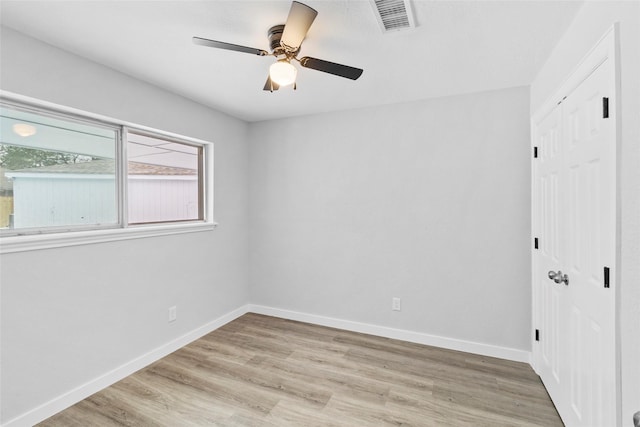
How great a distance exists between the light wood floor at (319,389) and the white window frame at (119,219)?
3.80 ft

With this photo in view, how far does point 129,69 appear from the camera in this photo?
2.35 m

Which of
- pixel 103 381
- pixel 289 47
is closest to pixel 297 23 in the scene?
pixel 289 47

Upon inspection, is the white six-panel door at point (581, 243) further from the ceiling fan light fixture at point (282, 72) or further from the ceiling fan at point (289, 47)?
the ceiling fan light fixture at point (282, 72)

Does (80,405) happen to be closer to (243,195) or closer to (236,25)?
(243,195)

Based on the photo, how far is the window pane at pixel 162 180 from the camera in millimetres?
2703

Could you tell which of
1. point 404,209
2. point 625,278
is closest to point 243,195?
point 404,209

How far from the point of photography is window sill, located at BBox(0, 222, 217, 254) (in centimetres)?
184

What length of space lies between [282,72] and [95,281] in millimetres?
2052

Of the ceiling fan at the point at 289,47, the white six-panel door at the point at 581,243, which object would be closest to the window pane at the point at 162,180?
the ceiling fan at the point at 289,47

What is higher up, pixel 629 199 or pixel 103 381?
pixel 629 199

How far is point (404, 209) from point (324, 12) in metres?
2.01

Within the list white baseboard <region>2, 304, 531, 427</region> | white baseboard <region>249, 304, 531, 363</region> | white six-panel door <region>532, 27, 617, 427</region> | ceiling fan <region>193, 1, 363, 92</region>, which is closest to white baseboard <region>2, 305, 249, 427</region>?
white baseboard <region>2, 304, 531, 427</region>

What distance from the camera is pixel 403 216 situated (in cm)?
313

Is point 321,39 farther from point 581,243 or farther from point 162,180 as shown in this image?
point 162,180
